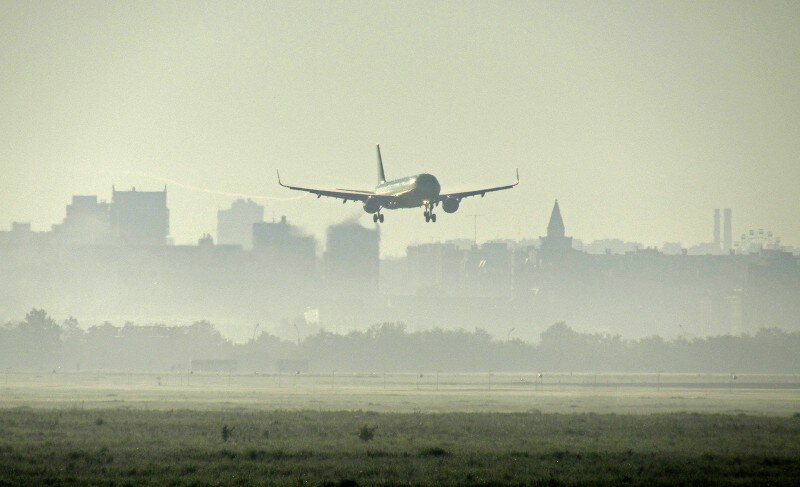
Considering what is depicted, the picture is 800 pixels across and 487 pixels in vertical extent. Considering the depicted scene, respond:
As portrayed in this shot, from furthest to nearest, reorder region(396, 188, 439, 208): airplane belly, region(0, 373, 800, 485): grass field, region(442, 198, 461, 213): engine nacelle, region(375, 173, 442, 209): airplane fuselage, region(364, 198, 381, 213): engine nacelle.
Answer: region(364, 198, 381, 213): engine nacelle, region(442, 198, 461, 213): engine nacelle, region(396, 188, 439, 208): airplane belly, region(375, 173, 442, 209): airplane fuselage, region(0, 373, 800, 485): grass field

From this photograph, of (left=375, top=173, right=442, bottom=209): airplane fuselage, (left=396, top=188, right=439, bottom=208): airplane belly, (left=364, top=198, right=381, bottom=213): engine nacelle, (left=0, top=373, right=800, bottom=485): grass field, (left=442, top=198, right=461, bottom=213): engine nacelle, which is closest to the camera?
(left=0, top=373, right=800, bottom=485): grass field

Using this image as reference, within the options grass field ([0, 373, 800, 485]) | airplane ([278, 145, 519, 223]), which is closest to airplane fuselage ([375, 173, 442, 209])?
airplane ([278, 145, 519, 223])

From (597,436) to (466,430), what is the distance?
12358mm

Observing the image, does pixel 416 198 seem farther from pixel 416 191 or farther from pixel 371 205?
pixel 371 205

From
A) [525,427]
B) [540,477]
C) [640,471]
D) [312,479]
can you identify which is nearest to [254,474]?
[312,479]

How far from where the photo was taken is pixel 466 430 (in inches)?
5202

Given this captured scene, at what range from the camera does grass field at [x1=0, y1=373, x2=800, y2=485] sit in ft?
318

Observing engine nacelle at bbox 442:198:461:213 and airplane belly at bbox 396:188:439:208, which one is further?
engine nacelle at bbox 442:198:461:213

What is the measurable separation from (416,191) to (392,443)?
166 ft

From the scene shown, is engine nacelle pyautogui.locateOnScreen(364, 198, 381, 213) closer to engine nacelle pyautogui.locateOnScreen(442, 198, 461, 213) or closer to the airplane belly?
the airplane belly

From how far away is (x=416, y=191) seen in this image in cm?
16375

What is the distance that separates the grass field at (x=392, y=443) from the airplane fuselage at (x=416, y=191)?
23.7 meters

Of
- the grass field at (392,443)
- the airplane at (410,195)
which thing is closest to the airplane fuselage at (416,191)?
the airplane at (410,195)

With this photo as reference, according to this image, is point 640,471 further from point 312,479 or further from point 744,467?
point 312,479
